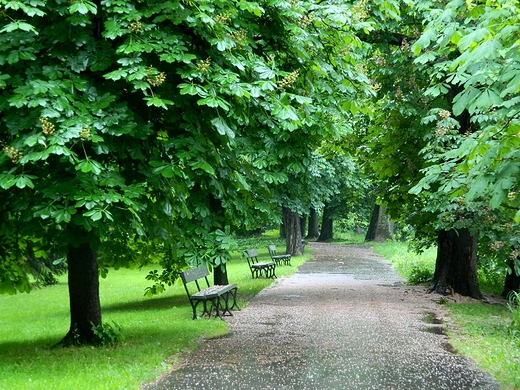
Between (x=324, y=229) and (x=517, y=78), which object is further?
(x=324, y=229)

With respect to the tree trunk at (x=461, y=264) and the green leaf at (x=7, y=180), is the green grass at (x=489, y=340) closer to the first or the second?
the tree trunk at (x=461, y=264)

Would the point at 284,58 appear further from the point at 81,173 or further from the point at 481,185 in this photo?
the point at 481,185

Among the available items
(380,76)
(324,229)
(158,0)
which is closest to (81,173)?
(158,0)

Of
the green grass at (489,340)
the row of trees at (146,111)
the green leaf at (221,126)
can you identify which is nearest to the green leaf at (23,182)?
the row of trees at (146,111)

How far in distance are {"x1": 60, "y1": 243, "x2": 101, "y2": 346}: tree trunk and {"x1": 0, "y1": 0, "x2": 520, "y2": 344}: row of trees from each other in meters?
0.02

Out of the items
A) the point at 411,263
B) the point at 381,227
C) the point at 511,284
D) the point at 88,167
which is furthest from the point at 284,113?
the point at 381,227

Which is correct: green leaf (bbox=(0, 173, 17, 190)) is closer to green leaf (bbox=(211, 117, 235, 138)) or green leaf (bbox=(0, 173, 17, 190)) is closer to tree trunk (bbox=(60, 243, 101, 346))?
green leaf (bbox=(211, 117, 235, 138))

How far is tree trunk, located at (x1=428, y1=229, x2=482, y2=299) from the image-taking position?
55.0 feet

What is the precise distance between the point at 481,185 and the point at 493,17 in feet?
4.51

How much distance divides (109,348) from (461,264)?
Result: 10.3m

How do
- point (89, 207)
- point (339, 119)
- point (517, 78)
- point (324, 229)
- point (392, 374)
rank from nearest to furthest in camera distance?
point (517, 78) → point (89, 207) → point (392, 374) → point (339, 119) → point (324, 229)

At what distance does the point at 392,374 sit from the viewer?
8.13 metres

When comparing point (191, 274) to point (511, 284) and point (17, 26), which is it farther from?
point (511, 284)

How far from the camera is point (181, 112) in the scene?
26.3ft
